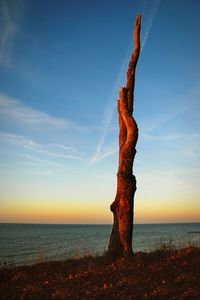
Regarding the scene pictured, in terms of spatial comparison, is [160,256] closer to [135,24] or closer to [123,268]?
[123,268]

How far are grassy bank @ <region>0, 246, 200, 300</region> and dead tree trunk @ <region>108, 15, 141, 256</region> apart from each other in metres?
0.67

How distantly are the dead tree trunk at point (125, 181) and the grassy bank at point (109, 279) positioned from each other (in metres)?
0.67

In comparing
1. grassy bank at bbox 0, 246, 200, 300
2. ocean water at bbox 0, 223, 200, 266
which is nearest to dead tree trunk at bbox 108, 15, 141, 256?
grassy bank at bbox 0, 246, 200, 300

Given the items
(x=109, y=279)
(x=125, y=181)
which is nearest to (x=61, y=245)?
(x=125, y=181)

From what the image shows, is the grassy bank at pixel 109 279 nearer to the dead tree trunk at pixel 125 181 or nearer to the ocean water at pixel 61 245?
the dead tree trunk at pixel 125 181

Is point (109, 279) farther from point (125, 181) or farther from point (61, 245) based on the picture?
point (61, 245)

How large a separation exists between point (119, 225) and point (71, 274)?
9.37 ft

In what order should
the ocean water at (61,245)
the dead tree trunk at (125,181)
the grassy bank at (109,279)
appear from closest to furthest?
the grassy bank at (109,279) < the dead tree trunk at (125,181) < the ocean water at (61,245)

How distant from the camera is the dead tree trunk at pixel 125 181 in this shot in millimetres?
11070

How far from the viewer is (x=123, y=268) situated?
9172 mm

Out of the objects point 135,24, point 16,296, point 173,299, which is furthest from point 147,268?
point 135,24

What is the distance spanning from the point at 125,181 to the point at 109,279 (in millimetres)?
3999

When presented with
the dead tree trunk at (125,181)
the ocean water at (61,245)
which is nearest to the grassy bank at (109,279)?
the dead tree trunk at (125,181)

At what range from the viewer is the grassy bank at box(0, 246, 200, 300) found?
7.09 metres
